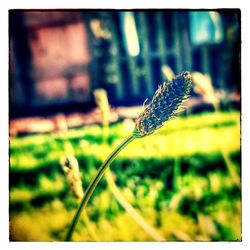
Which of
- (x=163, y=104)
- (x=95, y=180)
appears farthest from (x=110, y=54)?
(x=95, y=180)

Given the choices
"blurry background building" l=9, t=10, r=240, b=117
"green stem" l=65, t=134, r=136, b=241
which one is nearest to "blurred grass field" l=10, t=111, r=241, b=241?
"green stem" l=65, t=134, r=136, b=241

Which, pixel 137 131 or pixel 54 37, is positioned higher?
pixel 54 37

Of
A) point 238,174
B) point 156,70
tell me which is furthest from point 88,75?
point 238,174

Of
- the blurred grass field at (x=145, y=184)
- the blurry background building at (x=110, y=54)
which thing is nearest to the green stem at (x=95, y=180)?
the blurred grass field at (x=145, y=184)
